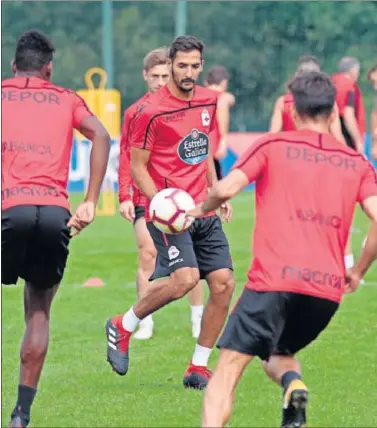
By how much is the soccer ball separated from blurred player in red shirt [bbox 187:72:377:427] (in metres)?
0.98

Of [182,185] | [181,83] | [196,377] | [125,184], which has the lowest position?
[196,377]

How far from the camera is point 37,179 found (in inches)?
315

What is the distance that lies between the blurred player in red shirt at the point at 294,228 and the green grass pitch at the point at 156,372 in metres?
1.48

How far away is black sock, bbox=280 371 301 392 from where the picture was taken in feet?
23.3

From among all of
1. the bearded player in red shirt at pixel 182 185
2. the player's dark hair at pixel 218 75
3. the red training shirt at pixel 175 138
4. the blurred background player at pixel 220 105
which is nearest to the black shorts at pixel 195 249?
the bearded player in red shirt at pixel 182 185

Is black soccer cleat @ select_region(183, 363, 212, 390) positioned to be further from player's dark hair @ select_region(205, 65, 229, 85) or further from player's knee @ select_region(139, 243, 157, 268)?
player's dark hair @ select_region(205, 65, 229, 85)

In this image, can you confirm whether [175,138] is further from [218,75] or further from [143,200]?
[218,75]

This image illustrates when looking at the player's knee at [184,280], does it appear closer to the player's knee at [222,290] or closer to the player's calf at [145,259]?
the player's knee at [222,290]

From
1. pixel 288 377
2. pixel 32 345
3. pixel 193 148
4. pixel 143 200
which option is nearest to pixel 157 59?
pixel 143 200

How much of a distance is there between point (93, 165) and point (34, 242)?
22.2 inches

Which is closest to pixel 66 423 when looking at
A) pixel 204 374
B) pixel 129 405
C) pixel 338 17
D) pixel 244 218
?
pixel 129 405

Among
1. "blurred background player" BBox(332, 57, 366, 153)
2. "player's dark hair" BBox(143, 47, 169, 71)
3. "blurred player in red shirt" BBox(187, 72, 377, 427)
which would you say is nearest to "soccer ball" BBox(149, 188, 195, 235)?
"blurred player in red shirt" BBox(187, 72, 377, 427)

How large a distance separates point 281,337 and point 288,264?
1.74ft

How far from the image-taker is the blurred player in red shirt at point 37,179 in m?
7.96
